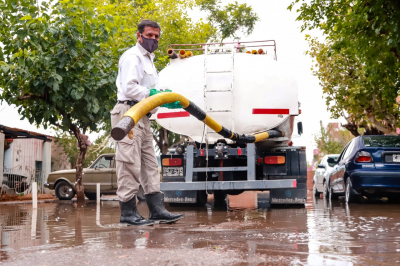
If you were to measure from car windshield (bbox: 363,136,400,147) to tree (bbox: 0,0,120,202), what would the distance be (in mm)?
6962

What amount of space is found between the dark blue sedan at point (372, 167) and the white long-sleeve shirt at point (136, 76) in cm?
588

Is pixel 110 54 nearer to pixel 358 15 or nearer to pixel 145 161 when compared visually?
pixel 358 15

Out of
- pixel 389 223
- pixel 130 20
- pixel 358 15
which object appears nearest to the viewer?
pixel 389 223

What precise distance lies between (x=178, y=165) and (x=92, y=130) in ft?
23.0

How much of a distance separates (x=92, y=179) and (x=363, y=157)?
10.5m

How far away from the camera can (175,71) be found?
959 cm

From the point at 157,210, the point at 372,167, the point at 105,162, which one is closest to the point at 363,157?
the point at 372,167

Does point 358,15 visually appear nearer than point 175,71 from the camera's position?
No

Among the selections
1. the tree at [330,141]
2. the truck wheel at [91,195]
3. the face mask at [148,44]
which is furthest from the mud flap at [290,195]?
the tree at [330,141]

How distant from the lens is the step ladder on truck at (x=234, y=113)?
30.0ft

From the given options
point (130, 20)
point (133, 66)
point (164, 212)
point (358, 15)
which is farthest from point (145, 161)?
point (130, 20)

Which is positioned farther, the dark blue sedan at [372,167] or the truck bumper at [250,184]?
the dark blue sedan at [372,167]

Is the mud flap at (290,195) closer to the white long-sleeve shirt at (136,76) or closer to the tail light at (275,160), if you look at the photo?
the tail light at (275,160)

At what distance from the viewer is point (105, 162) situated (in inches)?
725
